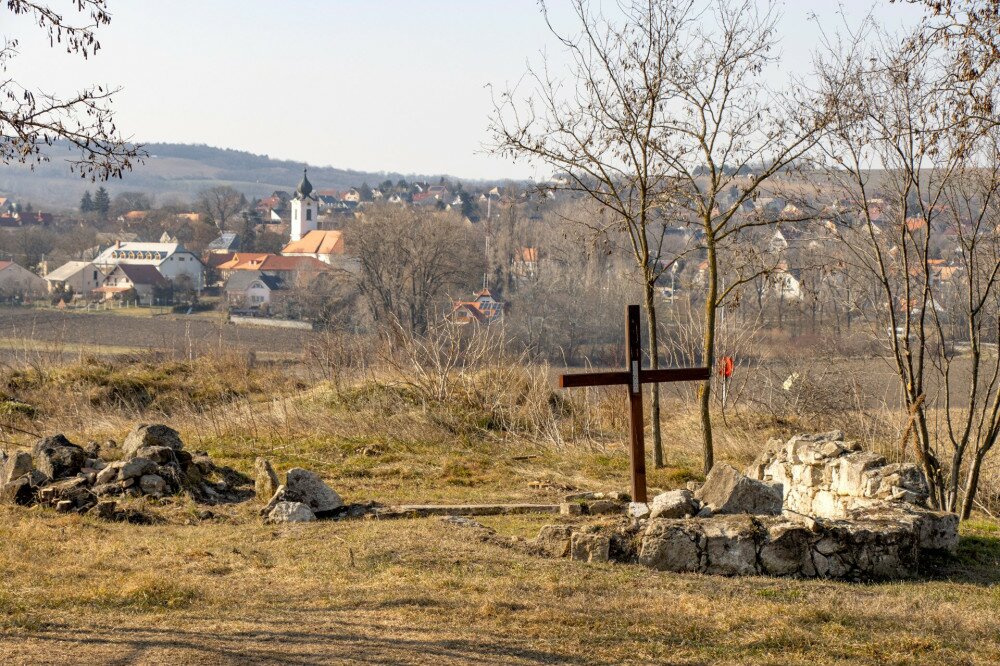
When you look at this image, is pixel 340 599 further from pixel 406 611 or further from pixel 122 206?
pixel 122 206

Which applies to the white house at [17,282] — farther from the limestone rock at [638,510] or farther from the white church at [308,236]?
the limestone rock at [638,510]

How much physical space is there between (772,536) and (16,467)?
7704 mm

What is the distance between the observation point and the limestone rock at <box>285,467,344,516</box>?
1053 cm

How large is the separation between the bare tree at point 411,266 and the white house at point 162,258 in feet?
111

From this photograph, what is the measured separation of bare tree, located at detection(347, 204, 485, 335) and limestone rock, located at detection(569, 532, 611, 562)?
45544mm

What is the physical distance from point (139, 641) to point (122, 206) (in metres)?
→ 149

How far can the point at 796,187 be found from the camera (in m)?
13.9

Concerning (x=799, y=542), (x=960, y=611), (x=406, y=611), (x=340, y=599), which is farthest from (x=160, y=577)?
(x=960, y=611)

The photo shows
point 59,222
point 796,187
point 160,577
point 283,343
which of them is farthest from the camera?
point 59,222

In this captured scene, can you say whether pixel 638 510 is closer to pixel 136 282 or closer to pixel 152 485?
pixel 152 485

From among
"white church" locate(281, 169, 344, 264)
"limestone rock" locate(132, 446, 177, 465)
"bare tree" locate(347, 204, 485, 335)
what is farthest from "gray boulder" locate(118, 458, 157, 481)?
"white church" locate(281, 169, 344, 264)

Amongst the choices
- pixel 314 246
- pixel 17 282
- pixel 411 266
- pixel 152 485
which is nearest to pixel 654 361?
pixel 152 485

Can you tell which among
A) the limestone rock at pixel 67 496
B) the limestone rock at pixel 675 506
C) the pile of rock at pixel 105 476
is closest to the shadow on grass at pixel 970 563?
the limestone rock at pixel 675 506

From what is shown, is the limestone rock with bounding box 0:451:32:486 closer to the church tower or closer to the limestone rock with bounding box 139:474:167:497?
the limestone rock with bounding box 139:474:167:497
